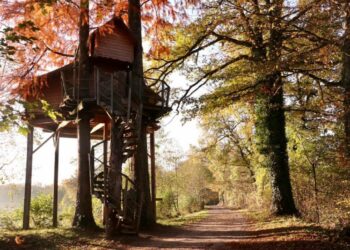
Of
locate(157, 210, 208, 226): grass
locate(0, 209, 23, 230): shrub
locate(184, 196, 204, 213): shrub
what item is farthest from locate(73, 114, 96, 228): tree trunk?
locate(184, 196, 204, 213): shrub

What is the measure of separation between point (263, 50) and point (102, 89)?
26.4 feet

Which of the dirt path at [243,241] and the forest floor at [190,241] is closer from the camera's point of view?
the dirt path at [243,241]

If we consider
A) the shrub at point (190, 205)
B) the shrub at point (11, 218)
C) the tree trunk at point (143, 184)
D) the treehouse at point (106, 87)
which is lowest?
the shrub at point (190, 205)

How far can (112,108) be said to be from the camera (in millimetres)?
14109

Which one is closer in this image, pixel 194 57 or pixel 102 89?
pixel 102 89

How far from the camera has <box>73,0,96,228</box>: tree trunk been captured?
15.3 meters

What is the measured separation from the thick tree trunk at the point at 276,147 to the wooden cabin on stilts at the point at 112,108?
16.7 ft

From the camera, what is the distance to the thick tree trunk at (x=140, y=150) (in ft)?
53.4

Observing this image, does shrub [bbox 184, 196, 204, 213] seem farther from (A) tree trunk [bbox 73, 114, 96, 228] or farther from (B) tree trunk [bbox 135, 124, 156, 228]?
(A) tree trunk [bbox 73, 114, 96, 228]

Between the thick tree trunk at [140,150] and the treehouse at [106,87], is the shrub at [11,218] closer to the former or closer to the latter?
the treehouse at [106,87]

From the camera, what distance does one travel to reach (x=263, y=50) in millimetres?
17766

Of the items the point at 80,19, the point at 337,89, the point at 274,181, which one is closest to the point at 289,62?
the point at 337,89

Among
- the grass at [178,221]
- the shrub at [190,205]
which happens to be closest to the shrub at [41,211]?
the grass at [178,221]

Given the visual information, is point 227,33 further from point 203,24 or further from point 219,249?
point 219,249
